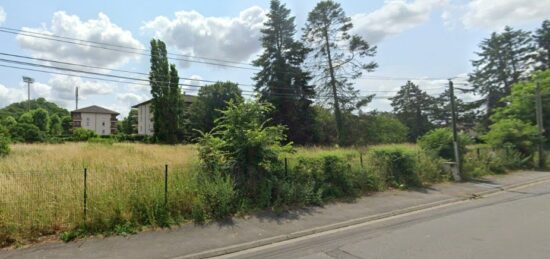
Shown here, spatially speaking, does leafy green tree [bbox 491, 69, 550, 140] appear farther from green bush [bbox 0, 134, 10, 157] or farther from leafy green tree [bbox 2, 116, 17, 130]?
leafy green tree [bbox 2, 116, 17, 130]

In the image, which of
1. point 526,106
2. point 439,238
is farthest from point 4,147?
point 526,106

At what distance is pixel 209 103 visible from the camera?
55.3 m

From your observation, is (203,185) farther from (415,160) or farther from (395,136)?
(395,136)

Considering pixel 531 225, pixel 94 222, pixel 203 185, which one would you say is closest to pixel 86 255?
pixel 94 222

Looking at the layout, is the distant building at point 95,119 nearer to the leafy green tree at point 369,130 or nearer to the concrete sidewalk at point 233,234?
the leafy green tree at point 369,130

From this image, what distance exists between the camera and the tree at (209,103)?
178ft

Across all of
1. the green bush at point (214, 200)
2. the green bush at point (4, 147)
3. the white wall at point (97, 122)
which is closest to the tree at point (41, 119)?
the white wall at point (97, 122)

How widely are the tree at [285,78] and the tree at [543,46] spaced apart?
3256cm

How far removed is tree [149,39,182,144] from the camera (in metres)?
53.3

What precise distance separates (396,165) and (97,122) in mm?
109284

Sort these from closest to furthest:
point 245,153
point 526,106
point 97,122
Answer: point 245,153, point 526,106, point 97,122

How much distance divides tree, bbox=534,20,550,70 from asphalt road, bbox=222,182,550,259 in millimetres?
49942

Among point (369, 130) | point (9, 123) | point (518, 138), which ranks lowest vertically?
point (518, 138)

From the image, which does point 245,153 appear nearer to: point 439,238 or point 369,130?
point 439,238
